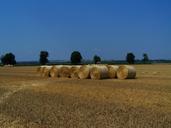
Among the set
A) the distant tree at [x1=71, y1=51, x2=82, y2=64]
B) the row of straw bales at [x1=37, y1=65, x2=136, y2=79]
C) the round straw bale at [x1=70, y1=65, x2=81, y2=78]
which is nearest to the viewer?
the row of straw bales at [x1=37, y1=65, x2=136, y2=79]

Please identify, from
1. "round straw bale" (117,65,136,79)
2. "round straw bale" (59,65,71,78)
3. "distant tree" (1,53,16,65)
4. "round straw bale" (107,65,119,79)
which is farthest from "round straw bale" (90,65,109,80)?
"distant tree" (1,53,16,65)

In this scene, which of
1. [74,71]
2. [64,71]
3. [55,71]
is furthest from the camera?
[55,71]

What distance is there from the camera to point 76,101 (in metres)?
15.0

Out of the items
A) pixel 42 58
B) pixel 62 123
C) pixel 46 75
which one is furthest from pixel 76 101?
pixel 42 58

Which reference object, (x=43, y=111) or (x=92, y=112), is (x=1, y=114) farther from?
(x=92, y=112)

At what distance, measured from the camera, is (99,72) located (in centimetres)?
2802

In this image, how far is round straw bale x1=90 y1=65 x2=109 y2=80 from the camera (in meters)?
28.0

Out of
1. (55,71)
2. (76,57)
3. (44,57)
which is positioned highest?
(44,57)

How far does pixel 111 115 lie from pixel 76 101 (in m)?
3.58

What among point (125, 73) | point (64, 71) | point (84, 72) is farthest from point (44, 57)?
point (125, 73)

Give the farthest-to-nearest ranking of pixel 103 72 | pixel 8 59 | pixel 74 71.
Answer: pixel 8 59, pixel 74 71, pixel 103 72

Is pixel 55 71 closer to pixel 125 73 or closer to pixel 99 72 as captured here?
pixel 99 72

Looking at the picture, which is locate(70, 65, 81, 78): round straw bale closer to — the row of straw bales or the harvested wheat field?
the row of straw bales

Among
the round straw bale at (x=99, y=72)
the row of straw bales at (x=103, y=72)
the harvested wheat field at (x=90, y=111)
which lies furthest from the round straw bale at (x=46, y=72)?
the harvested wheat field at (x=90, y=111)
